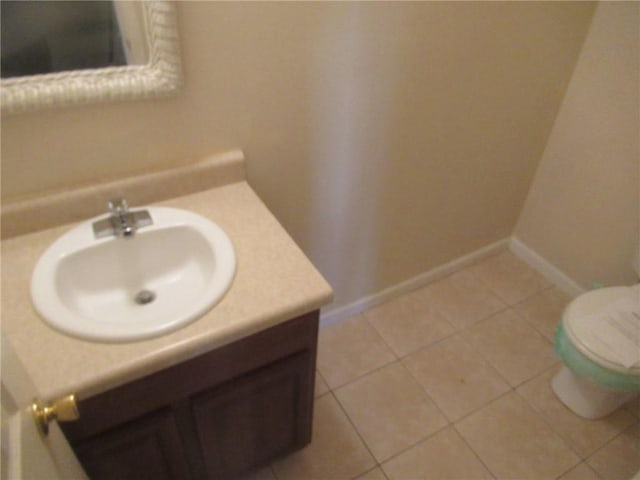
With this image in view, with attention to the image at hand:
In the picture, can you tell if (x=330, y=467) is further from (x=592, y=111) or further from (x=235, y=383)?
(x=592, y=111)

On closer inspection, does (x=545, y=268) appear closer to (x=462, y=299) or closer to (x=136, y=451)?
(x=462, y=299)

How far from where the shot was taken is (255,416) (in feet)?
3.74

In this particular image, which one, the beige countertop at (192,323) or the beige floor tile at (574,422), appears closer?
the beige countertop at (192,323)

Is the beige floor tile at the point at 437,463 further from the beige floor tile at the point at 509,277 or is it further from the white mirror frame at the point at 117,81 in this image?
the white mirror frame at the point at 117,81

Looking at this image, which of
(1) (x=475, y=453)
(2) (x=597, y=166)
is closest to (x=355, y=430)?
(1) (x=475, y=453)

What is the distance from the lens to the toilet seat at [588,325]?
4.50 ft

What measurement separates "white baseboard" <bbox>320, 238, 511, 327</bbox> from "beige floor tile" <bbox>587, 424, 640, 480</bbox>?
88 cm

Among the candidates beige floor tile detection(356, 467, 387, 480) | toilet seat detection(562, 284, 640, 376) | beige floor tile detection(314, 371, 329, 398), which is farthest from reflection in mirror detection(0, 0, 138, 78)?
toilet seat detection(562, 284, 640, 376)

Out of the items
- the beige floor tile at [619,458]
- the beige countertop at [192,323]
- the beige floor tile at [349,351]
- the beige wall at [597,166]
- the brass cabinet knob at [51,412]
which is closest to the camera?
the brass cabinet knob at [51,412]

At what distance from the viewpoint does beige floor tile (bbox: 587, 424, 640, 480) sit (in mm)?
1475

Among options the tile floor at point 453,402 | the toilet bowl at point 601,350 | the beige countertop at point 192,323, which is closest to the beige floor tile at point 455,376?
the tile floor at point 453,402

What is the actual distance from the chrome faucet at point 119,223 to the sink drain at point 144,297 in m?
0.14

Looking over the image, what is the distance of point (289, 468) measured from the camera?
147cm

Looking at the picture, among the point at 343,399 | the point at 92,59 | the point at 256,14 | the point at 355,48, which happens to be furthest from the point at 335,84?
the point at 343,399
